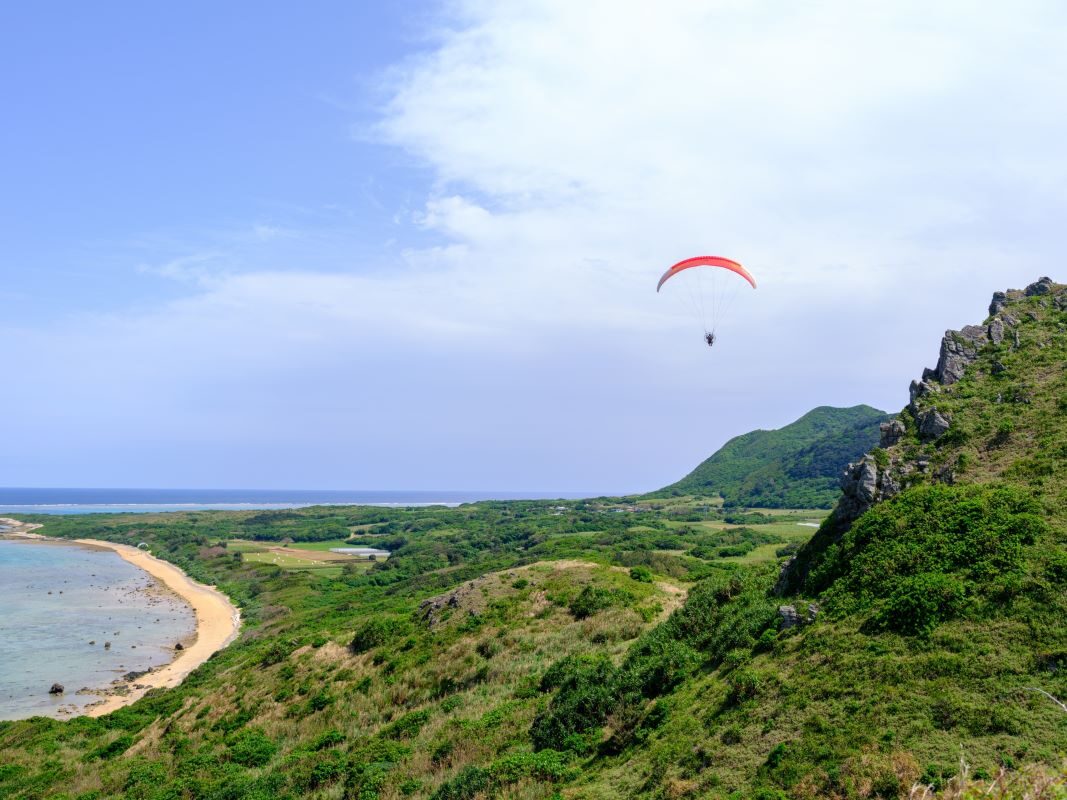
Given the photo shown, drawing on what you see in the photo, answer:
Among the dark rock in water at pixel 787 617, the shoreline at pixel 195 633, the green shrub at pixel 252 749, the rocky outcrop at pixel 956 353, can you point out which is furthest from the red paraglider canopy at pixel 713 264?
the shoreline at pixel 195 633

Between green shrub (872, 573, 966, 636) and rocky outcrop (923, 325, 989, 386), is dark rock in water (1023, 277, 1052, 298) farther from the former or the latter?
green shrub (872, 573, 966, 636)

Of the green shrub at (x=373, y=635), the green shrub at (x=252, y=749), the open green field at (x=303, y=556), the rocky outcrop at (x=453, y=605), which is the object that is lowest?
the open green field at (x=303, y=556)

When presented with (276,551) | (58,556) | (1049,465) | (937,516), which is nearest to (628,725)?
(937,516)

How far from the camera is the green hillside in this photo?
1473cm

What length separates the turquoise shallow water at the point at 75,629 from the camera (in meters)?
53.7

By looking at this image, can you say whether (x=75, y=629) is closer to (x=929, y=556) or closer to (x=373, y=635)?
(x=373, y=635)

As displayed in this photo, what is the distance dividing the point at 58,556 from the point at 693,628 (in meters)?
169

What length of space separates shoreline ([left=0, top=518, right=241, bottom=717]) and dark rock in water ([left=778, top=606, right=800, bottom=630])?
50860mm

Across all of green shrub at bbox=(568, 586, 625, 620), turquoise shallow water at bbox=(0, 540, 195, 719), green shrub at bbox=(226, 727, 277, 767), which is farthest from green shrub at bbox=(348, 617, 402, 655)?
turquoise shallow water at bbox=(0, 540, 195, 719)

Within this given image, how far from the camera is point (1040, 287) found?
35.9 meters

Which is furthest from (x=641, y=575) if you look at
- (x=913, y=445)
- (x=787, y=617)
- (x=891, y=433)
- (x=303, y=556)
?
(x=303, y=556)

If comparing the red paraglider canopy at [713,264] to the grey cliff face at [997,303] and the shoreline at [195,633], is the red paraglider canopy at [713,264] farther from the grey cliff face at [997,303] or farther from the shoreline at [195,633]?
the shoreline at [195,633]

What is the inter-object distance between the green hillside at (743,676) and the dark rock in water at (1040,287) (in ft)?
0.41

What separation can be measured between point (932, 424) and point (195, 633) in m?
82.2
